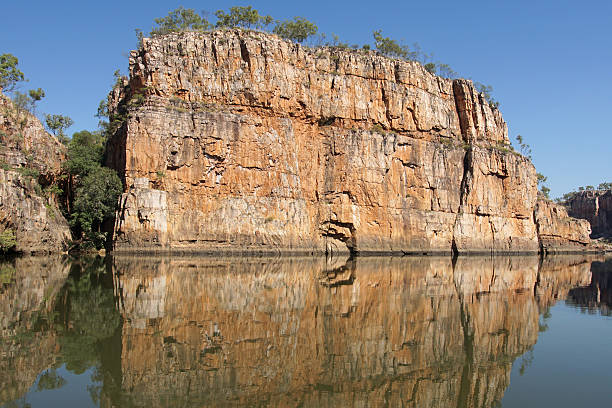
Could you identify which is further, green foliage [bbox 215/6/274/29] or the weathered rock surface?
green foliage [bbox 215/6/274/29]

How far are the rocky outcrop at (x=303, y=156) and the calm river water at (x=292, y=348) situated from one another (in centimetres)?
2639

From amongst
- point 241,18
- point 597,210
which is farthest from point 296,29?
point 597,210

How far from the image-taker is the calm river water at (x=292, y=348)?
27.3ft

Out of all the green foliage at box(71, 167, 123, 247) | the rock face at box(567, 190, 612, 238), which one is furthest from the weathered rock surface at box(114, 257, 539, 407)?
the rock face at box(567, 190, 612, 238)

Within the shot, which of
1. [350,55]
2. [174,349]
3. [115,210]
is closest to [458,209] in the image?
[350,55]

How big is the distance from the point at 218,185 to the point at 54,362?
39.2 metres

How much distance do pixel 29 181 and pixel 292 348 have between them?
36.2 metres

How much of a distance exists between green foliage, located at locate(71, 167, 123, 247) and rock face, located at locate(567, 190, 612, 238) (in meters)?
111

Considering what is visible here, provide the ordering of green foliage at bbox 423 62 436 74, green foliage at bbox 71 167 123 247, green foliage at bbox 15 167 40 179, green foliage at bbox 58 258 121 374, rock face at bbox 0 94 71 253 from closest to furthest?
green foliage at bbox 58 258 121 374 < rock face at bbox 0 94 71 253 < green foliage at bbox 15 167 40 179 < green foliage at bbox 71 167 123 247 < green foliage at bbox 423 62 436 74

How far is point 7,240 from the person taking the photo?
34.5 m

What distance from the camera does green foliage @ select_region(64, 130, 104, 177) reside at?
46.2m

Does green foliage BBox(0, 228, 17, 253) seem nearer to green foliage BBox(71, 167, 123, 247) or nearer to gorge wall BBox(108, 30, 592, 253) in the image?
green foliage BBox(71, 167, 123, 247)

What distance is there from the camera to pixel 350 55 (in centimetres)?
5766

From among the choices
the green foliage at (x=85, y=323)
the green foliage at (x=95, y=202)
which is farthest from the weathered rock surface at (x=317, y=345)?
the green foliage at (x=95, y=202)
